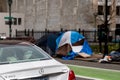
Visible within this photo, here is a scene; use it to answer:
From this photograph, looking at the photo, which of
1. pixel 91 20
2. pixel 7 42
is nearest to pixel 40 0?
pixel 91 20

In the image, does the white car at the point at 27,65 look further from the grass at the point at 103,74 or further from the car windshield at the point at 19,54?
the grass at the point at 103,74

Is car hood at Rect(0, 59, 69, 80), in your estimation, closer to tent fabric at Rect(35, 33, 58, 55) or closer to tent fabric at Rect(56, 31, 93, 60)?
tent fabric at Rect(56, 31, 93, 60)

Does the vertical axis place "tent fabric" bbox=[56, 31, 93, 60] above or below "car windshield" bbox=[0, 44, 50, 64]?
below

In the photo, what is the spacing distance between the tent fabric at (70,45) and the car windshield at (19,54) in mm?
18842

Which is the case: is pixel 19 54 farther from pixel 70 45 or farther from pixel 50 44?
pixel 50 44

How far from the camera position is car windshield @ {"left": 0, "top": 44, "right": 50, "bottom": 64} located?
Answer: 281 inches

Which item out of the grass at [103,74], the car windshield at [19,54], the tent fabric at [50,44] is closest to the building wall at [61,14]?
the tent fabric at [50,44]

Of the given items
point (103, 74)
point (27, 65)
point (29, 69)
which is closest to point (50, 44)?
point (103, 74)

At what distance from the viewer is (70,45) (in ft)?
88.3

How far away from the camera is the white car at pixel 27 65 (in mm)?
6527

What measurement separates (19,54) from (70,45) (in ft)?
64.2

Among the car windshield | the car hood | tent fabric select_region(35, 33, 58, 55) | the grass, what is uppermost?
the car windshield

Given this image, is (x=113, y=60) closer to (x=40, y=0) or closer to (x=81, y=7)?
(x=81, y=7)

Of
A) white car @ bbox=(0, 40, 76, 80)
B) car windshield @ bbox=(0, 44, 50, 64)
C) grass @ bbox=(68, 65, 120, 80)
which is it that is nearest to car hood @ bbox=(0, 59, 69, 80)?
white car @ bbox=(0, 40, 76, 80)
